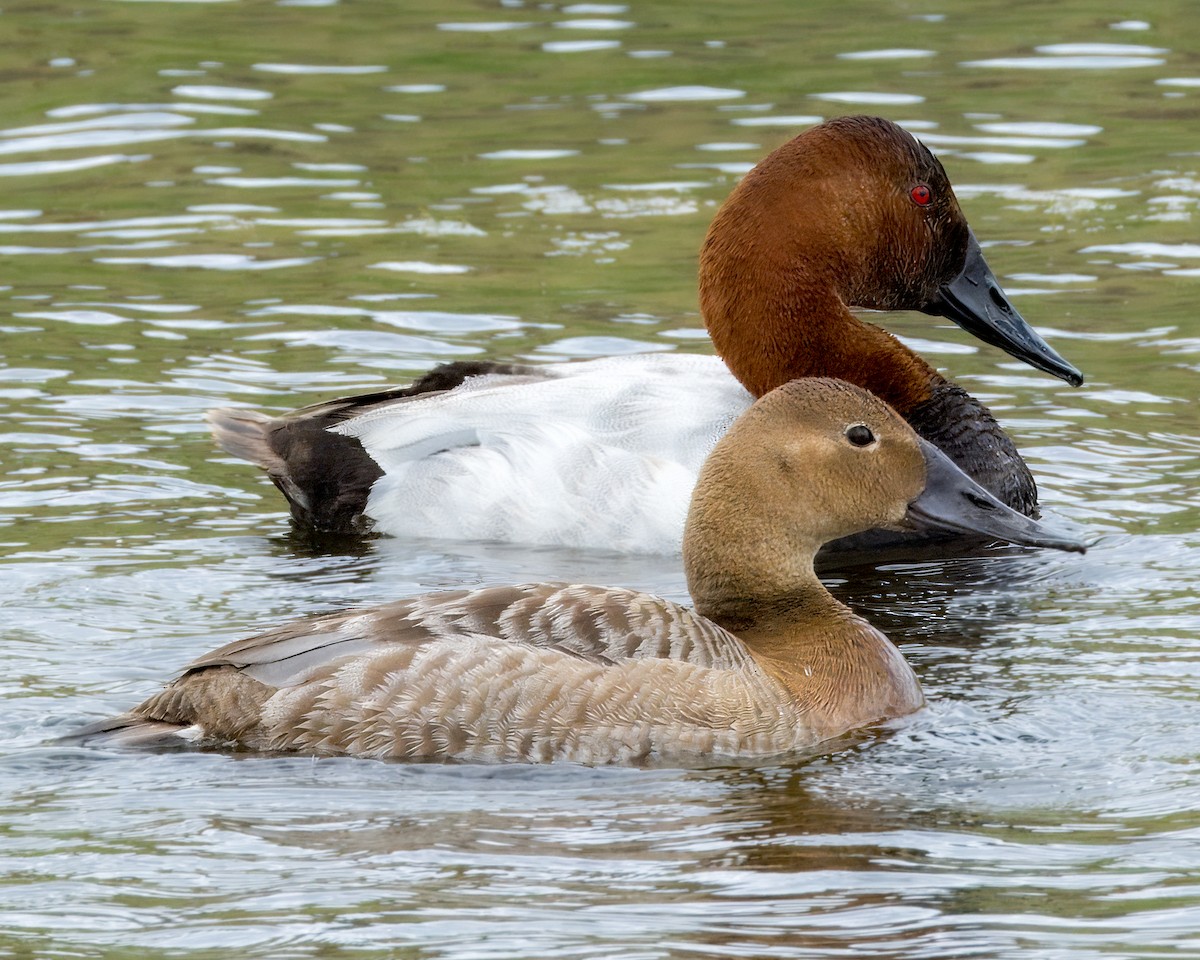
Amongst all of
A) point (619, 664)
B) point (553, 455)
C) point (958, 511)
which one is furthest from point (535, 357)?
point (619, 664)

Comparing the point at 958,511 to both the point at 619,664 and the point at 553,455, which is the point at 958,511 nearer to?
the point at 619,664

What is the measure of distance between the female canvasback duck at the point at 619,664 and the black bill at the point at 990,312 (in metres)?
2.39

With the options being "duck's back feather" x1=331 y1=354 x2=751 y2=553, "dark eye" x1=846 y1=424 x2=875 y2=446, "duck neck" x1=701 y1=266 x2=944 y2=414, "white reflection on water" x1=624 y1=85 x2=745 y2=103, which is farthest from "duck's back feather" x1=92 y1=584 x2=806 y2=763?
"white reflection on water" x1=624 y1=85 x2=745 y2=103

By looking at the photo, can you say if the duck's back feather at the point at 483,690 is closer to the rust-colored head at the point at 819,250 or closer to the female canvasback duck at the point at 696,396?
the female canvasback duck at the point at 696,396

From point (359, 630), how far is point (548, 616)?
504 mm

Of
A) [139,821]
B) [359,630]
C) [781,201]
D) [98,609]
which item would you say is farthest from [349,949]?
[781,201]

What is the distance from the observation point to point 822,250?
26.7 ft

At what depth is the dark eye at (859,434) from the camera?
6223mm

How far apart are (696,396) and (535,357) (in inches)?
76.6

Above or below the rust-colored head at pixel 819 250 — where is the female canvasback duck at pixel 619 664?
below

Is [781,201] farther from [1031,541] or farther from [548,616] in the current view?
[548,616]

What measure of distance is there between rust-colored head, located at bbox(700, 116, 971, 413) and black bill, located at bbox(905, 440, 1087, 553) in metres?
1.70

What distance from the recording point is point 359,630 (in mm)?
5723

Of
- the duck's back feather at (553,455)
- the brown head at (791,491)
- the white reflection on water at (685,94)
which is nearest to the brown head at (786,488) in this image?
the brown head at (791,491)
